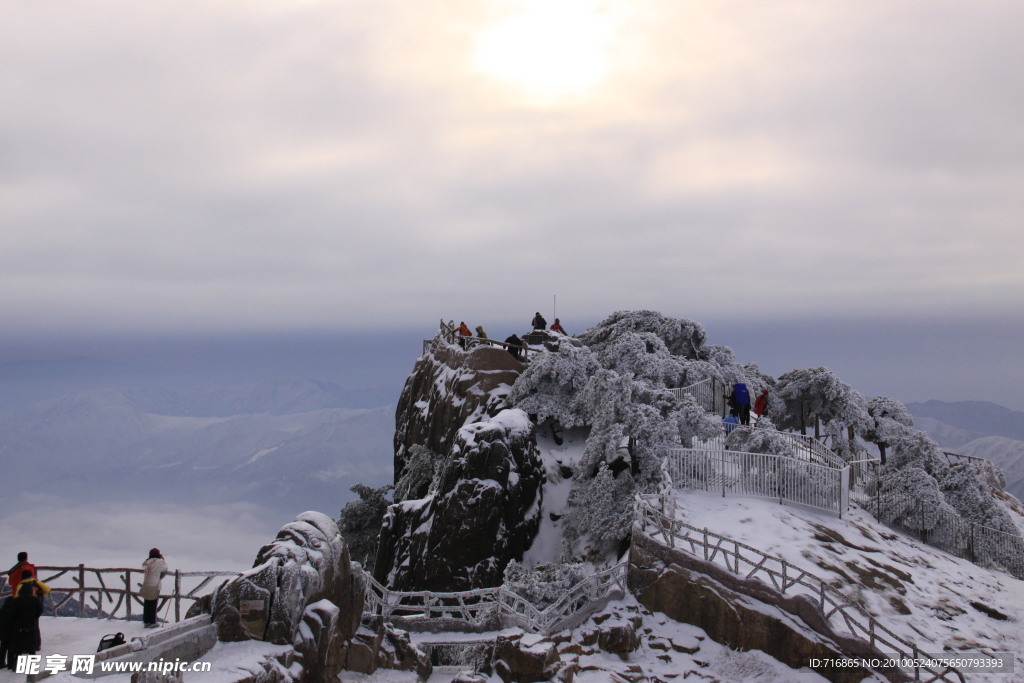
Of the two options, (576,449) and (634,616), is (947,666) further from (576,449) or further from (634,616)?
(576,449)

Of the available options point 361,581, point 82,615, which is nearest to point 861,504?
point 361,581

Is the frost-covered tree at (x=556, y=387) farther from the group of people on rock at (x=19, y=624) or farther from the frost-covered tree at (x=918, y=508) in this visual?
the group of people on rock at (x=19, y=624)

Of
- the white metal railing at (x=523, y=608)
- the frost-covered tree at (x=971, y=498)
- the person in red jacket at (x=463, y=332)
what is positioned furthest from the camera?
the person in red jacket at (x=463, y=332)

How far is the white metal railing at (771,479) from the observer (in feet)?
83.9

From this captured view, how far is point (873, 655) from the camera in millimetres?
16703

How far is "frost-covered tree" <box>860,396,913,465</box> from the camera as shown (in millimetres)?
39719

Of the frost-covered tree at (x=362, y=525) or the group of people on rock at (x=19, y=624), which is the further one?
the frost-covered tree at (x=362, y=525)

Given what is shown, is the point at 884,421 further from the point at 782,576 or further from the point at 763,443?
the point at 782,576

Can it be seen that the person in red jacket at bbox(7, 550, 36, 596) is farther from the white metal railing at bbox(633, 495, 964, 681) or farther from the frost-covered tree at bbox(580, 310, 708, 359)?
the frost-covered tree at bbox(580, 310, 708, 359)

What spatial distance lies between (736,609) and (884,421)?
87.0 feet

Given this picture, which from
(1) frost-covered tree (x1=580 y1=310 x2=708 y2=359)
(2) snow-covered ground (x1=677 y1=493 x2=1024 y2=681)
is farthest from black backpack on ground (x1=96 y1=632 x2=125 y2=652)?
(1) frost-covered tree (x1=580 y1=310 x2=708 y2=359)

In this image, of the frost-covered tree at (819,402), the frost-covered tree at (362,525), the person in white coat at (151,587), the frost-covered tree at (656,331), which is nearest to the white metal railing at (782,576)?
the person in white coat at (151,587)

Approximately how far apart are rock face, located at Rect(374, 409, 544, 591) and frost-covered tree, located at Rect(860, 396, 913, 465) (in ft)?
65.7

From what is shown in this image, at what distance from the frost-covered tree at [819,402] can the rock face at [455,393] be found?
16.1 metres
